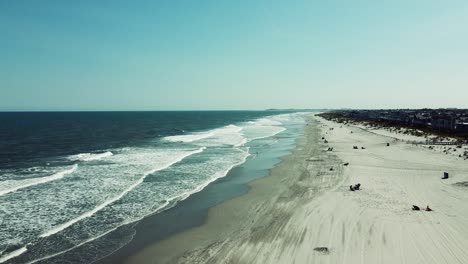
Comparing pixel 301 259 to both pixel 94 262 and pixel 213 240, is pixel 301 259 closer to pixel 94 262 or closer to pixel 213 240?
pixel 213 240

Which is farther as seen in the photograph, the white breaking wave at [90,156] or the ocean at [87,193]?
the white breaking wave at [90,156]

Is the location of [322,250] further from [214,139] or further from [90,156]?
[214,139]

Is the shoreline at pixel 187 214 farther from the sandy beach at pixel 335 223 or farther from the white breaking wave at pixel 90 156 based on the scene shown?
the white breaking wave at pixel 90 156

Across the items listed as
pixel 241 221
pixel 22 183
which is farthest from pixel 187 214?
pixel 22 183

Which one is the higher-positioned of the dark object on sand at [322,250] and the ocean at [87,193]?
the dark object on sand at [322,250]

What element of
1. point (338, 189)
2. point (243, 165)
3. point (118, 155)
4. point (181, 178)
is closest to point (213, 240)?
point (338, 189)

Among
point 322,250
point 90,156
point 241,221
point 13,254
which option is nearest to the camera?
point 322,250

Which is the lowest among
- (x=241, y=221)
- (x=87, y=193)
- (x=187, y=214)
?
(x=187, y=214)

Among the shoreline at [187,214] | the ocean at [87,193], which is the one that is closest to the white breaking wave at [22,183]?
the ocean at [87,193]
